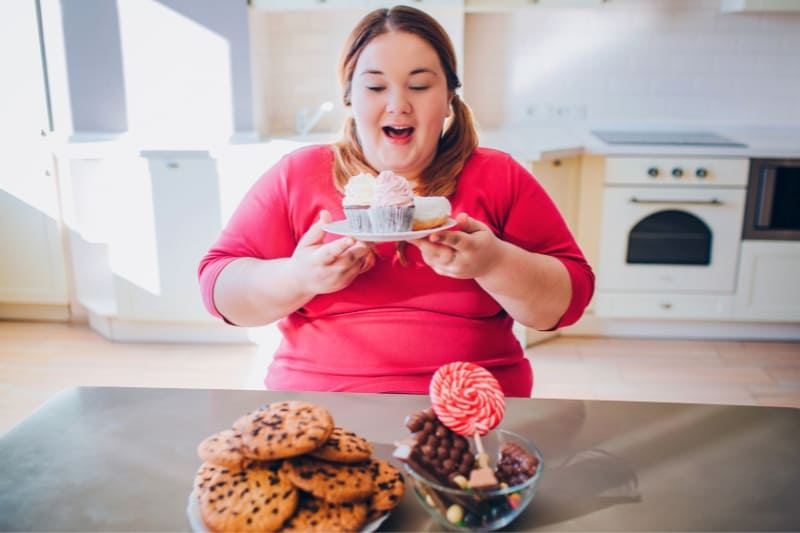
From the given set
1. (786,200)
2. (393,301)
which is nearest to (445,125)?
(393,301)

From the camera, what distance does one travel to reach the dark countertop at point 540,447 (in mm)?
835

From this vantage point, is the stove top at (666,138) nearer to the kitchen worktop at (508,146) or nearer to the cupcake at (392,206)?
the kitchen worktop at (508,146)

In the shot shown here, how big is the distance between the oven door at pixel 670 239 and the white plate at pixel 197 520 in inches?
107

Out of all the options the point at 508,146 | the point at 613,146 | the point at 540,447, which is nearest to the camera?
the point at 540,447

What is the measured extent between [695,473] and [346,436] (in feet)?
1.49

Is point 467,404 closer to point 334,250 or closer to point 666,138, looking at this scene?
point 334,250

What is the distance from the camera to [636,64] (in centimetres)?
370

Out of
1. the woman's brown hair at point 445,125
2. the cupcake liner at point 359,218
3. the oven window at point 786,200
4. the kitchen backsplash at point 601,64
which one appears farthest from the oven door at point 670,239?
the cupcake liner at point 359,218

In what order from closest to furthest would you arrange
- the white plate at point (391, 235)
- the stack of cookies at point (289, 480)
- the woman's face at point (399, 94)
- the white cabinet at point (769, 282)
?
the stack of cookies at point (289, 480)
the white plate at point (391, 235)
the woman's face at point (399, 94)
the white cabinet at point (769, 282)

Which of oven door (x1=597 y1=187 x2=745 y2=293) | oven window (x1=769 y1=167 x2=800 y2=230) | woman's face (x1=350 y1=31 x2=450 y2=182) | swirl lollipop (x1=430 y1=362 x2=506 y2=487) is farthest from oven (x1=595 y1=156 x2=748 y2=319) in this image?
swirl lollipop (x1=430 y1=362 x2=506 y2=487)

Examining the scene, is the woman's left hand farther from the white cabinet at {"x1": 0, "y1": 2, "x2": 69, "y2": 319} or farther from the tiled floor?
the white cabinet at {"x1": 0, "y1": 2, "x2": 69, "y2": 319}

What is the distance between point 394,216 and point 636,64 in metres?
2.90

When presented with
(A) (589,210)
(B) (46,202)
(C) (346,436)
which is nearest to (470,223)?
(C) (346,436)

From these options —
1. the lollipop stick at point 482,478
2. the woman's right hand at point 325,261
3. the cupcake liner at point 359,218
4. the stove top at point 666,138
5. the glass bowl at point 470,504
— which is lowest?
the glass bowl at point 470,504
